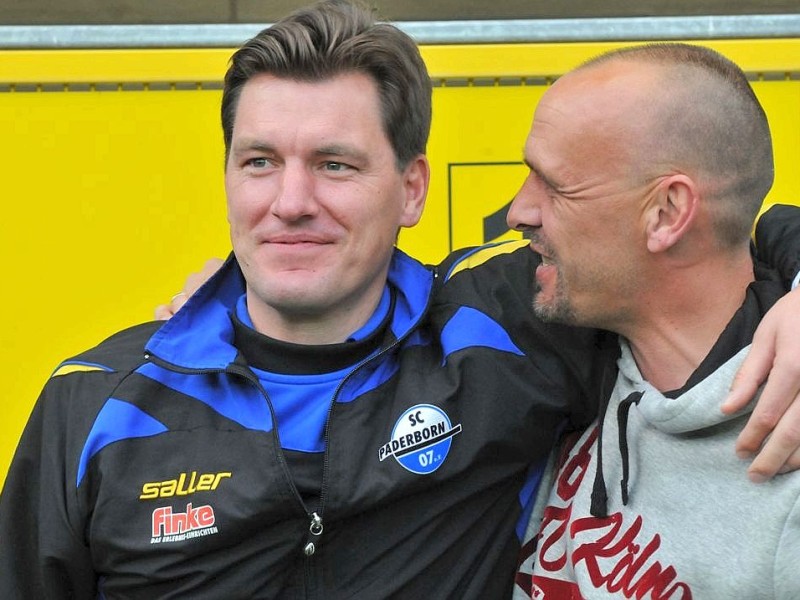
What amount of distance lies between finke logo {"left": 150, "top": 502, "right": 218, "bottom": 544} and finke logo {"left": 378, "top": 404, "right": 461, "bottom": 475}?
1.02ft

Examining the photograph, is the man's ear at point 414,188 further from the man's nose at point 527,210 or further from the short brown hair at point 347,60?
the man's nose at point 527,210

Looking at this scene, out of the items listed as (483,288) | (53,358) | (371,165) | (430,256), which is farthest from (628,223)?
(53,358)

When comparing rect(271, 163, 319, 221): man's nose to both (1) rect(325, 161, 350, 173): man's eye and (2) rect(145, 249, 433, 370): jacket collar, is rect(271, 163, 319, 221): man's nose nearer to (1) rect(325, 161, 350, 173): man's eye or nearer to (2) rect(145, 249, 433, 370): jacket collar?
(1) rect(325, 161, 350, 173): man's eye

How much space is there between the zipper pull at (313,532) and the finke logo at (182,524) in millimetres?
157

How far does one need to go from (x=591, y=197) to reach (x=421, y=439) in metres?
0.51

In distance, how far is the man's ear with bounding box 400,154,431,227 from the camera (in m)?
2.35

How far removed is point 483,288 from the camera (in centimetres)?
227

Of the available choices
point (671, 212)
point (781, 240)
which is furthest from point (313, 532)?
point (781, 240)

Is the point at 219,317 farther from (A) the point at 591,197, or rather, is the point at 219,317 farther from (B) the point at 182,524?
(A) the point at 591,197

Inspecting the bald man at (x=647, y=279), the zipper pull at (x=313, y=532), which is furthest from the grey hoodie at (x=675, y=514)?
the zipper pull at (x=313, y=532)

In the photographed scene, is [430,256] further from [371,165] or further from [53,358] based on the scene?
[53,358]

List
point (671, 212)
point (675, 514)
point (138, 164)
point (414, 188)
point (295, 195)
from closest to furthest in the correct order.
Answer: point (675, 514) → point (671, 212) → point (295, 195) → point (414, 188) → point (138, 164)

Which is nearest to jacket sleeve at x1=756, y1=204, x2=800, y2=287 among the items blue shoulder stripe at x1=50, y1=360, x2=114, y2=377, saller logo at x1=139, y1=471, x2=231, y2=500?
saller logo at x1=139, y1=471, x2=231, y2=500

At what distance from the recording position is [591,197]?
204cm
